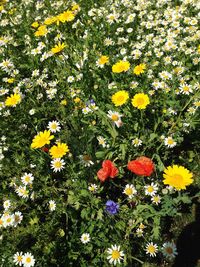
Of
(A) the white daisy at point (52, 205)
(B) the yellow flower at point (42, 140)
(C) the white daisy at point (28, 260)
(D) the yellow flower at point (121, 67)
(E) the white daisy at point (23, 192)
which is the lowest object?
(C) the white daisy at point (28, 260)

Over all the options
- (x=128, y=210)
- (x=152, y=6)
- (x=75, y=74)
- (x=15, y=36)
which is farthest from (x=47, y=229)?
(x=152, y=6)

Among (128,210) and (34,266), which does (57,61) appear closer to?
(128,210)

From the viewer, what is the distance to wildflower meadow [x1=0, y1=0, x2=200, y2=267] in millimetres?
3070

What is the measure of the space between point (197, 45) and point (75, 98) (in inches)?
64.7

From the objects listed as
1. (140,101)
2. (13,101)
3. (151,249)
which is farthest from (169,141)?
(13,101)

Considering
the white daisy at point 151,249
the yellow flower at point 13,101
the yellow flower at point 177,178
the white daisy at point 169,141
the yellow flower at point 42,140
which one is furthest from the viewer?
the yellow flower at point 13,101

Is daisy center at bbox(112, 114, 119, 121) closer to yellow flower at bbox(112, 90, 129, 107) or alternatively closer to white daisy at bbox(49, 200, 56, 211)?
yellow flower at bbox(112, 90, 129, 107)

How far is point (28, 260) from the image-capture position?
113 inches

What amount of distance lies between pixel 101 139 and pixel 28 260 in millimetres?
1307

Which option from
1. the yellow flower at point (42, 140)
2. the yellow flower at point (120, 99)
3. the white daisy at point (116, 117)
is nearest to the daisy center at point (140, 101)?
the yellow flower at point (120, 99)

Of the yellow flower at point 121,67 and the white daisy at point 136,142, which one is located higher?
the yellow flower at point 121,67

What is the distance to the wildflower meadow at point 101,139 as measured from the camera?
3.07m

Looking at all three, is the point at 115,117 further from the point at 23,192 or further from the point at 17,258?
the point at 17,258

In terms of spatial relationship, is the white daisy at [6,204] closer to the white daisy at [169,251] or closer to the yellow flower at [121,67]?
the white daisy at [169,251]
